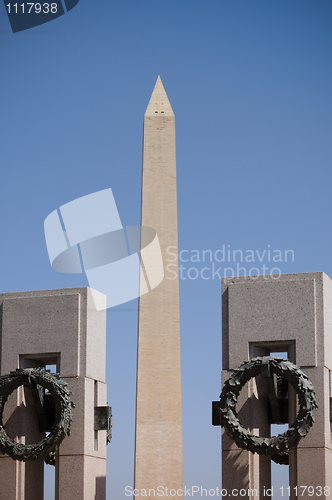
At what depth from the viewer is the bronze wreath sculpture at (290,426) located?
1011 inches

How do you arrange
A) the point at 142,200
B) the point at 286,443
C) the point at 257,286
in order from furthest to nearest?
the point at 142,200 < the point at 257,286 < the point at 286,443

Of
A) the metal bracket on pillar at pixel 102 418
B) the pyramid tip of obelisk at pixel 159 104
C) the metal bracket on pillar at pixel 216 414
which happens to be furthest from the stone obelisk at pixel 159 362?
the metal bracket on pillar at pixel 216 414

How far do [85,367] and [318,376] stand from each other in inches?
250

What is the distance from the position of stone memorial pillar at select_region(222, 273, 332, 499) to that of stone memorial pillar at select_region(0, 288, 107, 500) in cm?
375

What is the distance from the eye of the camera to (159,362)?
94.4 feet

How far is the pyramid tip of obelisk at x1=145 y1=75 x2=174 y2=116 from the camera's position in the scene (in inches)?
1204

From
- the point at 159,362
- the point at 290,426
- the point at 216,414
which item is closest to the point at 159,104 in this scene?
the point at 159,362

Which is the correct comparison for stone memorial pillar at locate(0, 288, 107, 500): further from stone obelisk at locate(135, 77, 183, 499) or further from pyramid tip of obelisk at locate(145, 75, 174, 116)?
pyramid tip of obelisk at locate(145, 75, 174, 116)

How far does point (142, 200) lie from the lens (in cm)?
2972

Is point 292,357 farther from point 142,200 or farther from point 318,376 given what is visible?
point 142,200

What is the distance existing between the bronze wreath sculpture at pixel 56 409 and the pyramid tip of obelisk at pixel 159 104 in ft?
27.8

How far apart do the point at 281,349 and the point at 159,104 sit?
8.40 m

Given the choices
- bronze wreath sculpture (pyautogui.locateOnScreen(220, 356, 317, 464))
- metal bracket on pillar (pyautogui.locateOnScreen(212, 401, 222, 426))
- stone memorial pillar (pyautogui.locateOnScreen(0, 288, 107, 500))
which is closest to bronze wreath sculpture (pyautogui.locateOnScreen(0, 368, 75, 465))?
stone memorial pillar (pyautogui.locateOnScreen(0, 288, 107, 500))

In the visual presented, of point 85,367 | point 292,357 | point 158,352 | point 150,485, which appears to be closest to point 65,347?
point 85,367
